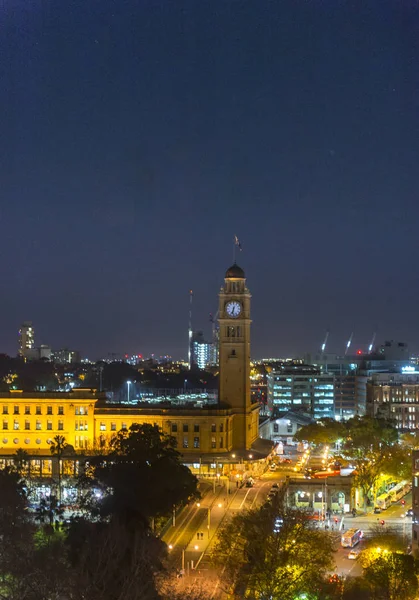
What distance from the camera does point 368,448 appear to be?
84.1 meters

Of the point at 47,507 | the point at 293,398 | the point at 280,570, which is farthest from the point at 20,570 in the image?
the point at 293,398

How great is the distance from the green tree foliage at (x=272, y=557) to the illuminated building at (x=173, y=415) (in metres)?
35.6

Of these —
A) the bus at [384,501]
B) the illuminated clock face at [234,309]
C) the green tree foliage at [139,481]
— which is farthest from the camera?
the illuminated clock face at [234,309]

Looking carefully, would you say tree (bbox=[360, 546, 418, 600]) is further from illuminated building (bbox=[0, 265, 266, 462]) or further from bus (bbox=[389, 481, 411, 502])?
illuminated building (bbox=[0, 265, 266, 462])

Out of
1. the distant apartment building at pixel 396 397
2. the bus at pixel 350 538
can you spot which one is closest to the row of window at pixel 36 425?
the bus at pixel 350 538

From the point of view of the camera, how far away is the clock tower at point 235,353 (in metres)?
89.0

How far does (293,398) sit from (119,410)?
83406 millimetres

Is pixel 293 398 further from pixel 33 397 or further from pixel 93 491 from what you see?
pixel 93 491

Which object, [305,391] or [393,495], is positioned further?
[305,391]

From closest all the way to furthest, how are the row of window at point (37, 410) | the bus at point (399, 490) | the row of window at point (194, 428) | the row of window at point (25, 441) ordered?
1. the bus at point (399, 490)
2. the row of window at point (194, 428)
3. the row of window at point (25, 441)
4. the row of window at point (37, 410)

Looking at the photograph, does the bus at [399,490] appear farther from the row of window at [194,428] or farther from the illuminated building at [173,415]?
the row of window at [194,428]

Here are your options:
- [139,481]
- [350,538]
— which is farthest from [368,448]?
[139,481]

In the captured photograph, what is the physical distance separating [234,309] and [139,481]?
34.3 metres

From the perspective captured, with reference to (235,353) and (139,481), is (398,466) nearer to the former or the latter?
(235,353)
